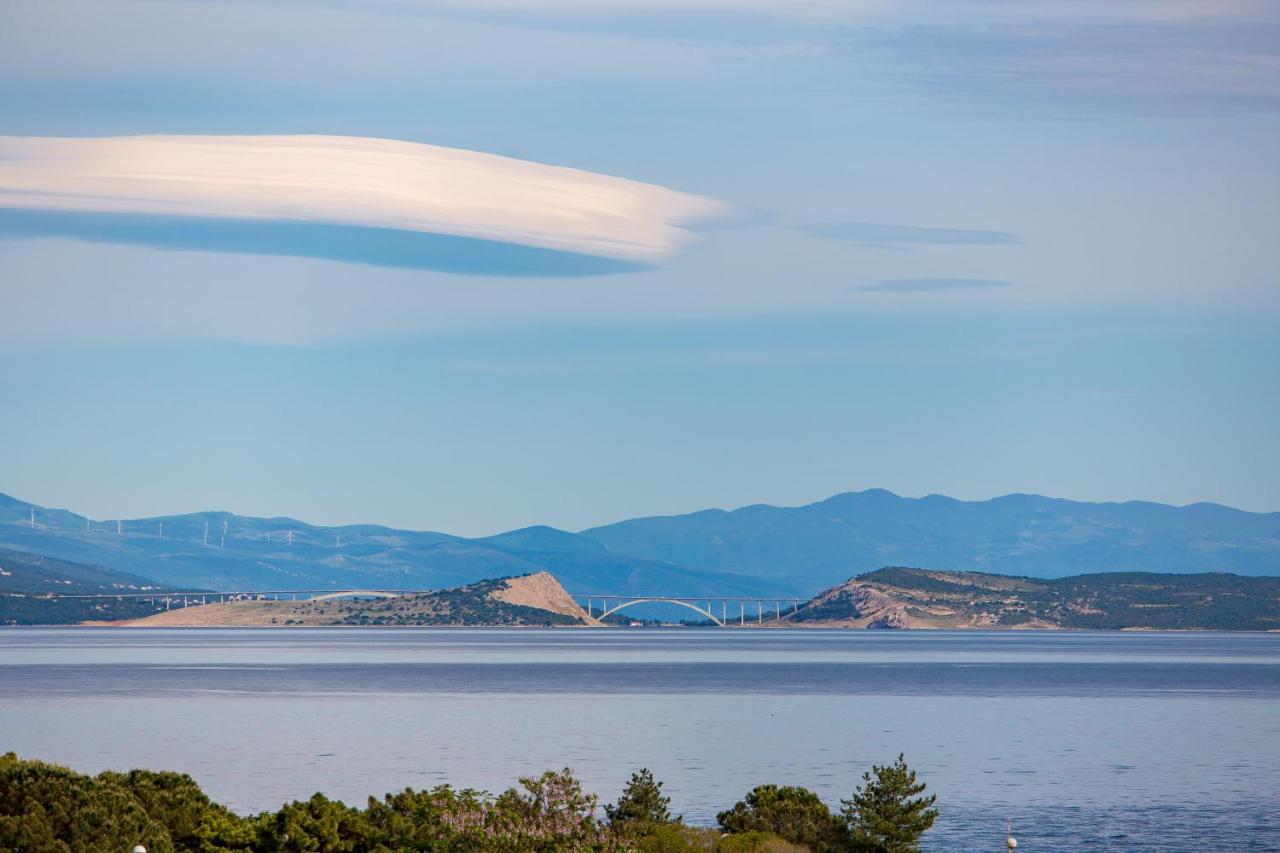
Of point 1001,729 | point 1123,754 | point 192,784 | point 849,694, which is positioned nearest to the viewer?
point 192,784

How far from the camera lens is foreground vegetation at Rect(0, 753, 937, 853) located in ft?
164

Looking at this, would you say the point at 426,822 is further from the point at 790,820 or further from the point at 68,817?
the point at 790,820

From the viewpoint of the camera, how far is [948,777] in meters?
100

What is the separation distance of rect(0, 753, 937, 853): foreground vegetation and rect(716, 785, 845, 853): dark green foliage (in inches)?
1.8

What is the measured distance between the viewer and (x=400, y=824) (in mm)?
54156

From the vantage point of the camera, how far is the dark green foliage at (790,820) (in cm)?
5897

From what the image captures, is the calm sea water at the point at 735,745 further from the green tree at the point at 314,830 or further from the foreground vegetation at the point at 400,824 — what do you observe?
the green tree at the point at 314,830

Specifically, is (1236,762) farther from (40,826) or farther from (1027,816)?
(40,826)

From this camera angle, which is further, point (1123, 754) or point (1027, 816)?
point (1123, 754)

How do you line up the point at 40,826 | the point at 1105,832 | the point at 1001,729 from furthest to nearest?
1. the point at 1001,729
2. the point at 1105,832
3. the point at 40,826

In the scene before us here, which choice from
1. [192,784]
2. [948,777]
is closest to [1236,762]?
[948,777]

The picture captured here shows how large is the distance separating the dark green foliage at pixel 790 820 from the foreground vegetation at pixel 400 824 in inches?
1.8

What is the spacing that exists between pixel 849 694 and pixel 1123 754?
229 feet

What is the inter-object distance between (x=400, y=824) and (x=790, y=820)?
13046 mm
